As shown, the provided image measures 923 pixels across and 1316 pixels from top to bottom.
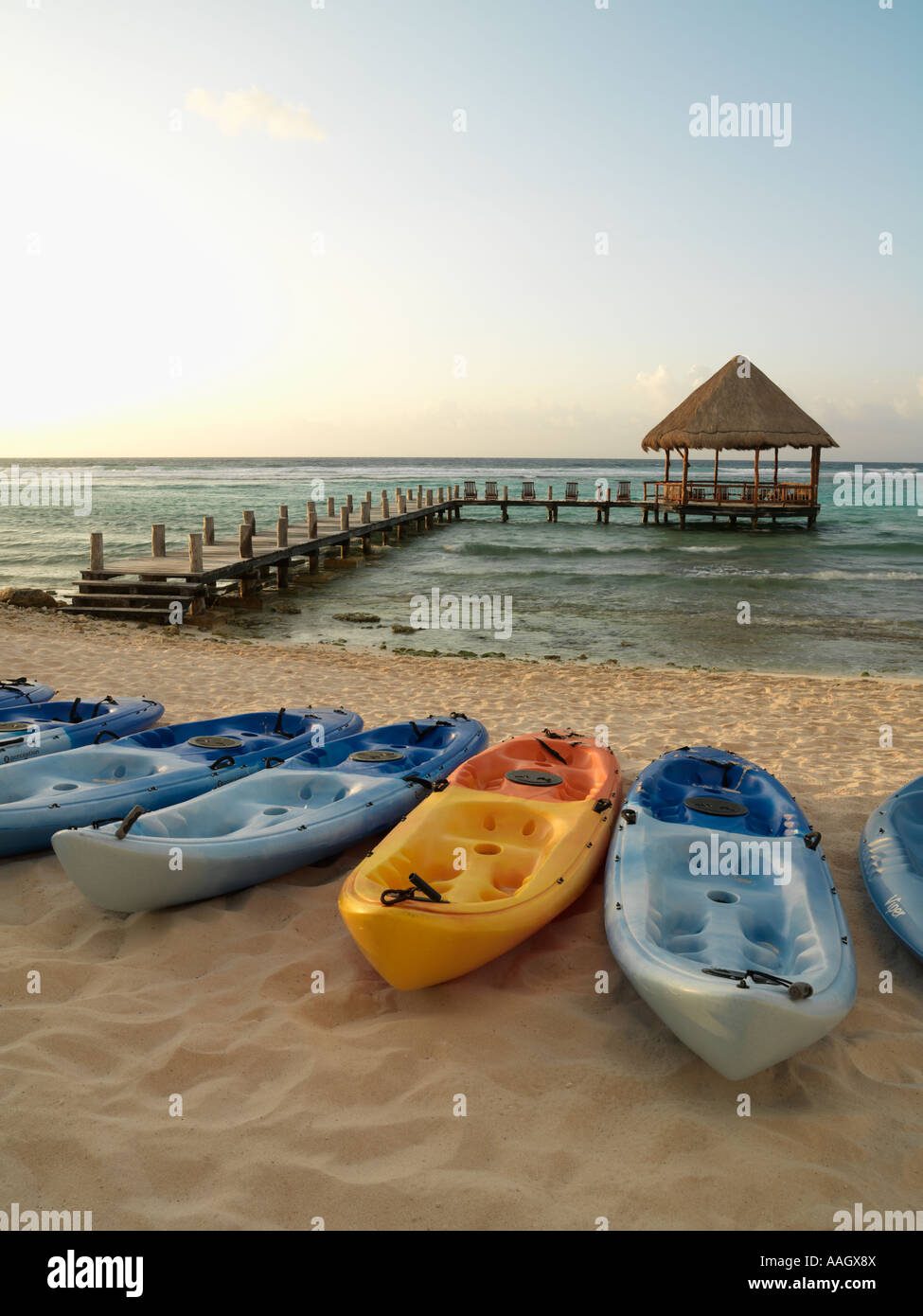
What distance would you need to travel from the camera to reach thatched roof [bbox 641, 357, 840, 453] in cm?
2506

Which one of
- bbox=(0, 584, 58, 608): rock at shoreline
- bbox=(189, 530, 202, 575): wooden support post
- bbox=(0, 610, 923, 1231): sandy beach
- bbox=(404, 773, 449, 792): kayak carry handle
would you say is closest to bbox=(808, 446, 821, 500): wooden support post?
bbox=(189, 530, 202, 575): wooden support post

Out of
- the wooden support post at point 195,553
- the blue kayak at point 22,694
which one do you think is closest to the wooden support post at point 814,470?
the wooden support post at point 195,553

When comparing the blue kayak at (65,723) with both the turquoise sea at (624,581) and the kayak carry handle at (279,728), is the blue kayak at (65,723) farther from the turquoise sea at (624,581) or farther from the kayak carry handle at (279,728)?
the turquoise sea at (624,581)

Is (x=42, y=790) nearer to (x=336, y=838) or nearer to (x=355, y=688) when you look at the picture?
(x=336, y=838)

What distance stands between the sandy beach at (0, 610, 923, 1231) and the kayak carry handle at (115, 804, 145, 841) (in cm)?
46

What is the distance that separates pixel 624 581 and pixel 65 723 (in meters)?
15.6

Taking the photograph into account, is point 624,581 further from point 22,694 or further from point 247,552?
point 22,694

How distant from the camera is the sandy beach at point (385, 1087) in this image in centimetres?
242

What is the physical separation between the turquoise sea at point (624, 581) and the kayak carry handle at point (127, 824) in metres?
9.19

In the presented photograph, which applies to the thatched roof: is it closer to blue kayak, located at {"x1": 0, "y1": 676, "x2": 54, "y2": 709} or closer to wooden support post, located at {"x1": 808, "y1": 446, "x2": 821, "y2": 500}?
wooden support post, located at {"x1": 808, "y1": 446, "x2": 821, "y2": 500}

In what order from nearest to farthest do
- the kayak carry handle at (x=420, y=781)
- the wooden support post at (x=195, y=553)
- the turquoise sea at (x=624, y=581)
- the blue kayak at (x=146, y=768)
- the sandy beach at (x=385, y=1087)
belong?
the sandy beach at (x=385, y=1087), the blue kayak at (x=146, y=768), the kayak carry handle at (x=420, y=781), the turquoise sea at (x=624, y=581), the wooden support post at (x=195, y=553)
